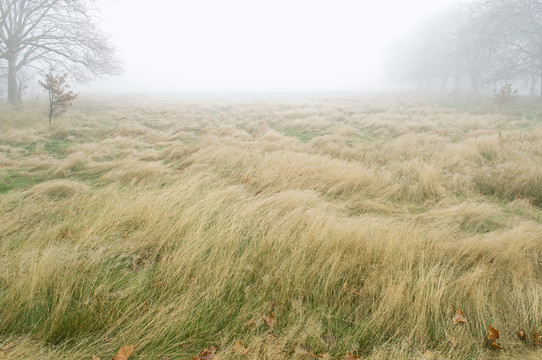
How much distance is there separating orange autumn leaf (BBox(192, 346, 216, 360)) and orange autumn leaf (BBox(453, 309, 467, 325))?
1.62 metres

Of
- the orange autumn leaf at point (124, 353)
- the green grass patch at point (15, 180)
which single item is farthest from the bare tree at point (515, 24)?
the green grass patch at point (15, 180)

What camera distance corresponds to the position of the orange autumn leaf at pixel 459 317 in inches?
67.1

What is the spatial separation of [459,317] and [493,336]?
184 mm

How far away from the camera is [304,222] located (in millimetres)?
2830

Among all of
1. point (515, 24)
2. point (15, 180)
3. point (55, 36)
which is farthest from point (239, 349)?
point (515, 24)

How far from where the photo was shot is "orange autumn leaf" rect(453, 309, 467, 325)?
1705mm

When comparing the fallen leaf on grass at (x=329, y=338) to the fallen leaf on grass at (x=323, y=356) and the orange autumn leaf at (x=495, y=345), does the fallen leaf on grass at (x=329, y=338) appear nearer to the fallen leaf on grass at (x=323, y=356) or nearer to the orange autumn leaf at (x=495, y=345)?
the fallen leaf on grass at (x=323, y=356)

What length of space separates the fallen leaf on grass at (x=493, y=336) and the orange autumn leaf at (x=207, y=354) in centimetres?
172

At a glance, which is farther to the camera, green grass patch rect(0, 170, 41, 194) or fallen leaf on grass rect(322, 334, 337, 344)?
green grass patch rect(0, 170, 41, 194)

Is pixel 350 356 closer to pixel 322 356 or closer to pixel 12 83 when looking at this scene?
pixel 322 356

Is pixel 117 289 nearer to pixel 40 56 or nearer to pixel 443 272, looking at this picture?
pixel 443 272

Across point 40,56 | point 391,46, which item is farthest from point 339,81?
point 40,56

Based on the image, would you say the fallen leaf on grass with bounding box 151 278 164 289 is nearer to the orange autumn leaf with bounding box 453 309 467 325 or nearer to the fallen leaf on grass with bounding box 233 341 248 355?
the fallen leaf on grass with bounding box 233 341 248 355

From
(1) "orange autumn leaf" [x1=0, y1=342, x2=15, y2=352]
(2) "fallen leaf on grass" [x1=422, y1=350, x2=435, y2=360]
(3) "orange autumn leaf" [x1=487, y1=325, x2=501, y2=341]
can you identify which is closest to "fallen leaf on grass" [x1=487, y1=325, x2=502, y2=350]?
(3) "orange autumn leaf" [x1=487, y1=325, x2=501, y2=341]
